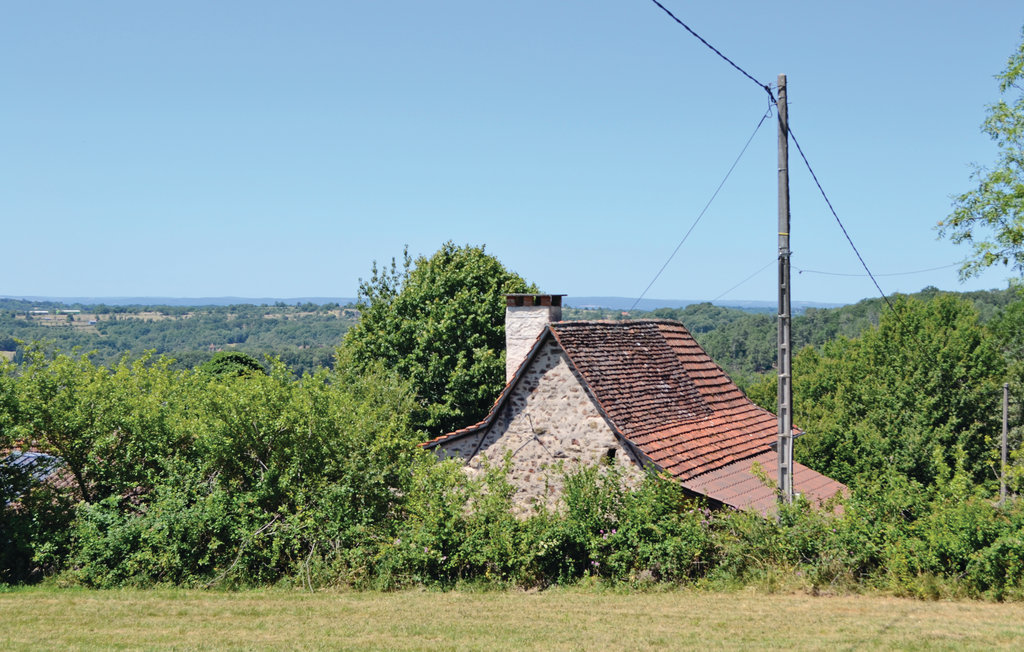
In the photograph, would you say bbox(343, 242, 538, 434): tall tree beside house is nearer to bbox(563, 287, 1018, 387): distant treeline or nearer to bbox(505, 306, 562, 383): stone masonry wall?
bbox(505, 306, 562, 383): stone masonry wall

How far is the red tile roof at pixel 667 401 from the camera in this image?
16672 mm

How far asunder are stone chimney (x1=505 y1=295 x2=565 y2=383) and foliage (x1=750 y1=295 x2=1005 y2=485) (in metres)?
22.1

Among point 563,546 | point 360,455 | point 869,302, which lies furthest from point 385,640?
point 869,302

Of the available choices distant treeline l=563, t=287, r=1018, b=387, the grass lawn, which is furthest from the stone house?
distant treeline l=563, t=287, r=1018, b=387

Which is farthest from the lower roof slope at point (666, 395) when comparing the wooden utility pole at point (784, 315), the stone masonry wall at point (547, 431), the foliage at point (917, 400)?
the foliage at point (917, 400)

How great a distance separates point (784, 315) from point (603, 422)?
17.3 feet

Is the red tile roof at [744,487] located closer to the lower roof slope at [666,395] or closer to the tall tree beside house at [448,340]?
the lower roof slope at [666,395]

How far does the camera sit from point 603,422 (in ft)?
55.0

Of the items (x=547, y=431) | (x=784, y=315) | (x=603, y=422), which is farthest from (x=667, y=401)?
(x=784, y=315)

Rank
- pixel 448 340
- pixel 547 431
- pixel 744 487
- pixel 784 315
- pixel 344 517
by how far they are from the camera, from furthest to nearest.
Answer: pixel 448 340 < pixel 547 431 < pixel 744 487 < pixel 344 517 < pixel 784 315

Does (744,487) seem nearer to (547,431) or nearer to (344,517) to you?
(547,431)

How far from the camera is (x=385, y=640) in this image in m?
9.74

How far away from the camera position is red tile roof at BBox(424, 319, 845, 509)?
1667cm

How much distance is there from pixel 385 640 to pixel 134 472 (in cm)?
720
